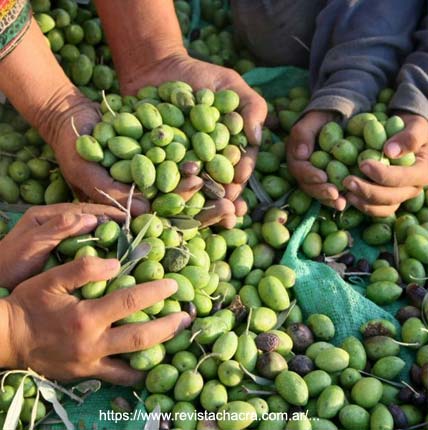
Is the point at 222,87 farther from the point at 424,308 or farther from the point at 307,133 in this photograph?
the point at 424,308

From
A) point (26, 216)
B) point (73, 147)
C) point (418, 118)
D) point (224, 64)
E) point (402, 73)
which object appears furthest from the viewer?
point (224, 64)

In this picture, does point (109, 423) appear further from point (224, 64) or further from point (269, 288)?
point (224, 64)

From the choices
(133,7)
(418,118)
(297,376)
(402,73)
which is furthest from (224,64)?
(297,376)

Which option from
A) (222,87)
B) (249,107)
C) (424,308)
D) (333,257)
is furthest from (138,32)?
(424,308)

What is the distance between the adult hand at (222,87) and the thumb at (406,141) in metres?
0.45

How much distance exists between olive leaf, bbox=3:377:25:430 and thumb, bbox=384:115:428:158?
138 centimetres

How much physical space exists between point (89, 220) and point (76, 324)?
13.0 inches

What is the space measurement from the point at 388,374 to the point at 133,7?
65.4 inches

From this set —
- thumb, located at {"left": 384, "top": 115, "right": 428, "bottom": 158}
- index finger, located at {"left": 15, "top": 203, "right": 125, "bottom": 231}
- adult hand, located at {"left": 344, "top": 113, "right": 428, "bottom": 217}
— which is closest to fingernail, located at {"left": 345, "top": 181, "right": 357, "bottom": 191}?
adult hand, located at {"left": 344, "top": 113, "right": 428, "bottom": 217}

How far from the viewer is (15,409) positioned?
1.80m

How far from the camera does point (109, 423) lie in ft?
6.15

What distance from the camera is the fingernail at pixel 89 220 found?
6.22 feet

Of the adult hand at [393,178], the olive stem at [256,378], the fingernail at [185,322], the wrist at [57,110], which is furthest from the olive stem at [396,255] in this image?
the wrist at [57,110]

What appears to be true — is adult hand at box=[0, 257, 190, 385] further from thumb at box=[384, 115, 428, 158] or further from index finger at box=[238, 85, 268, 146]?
thumb at box=[384, 115, 428, 158]
